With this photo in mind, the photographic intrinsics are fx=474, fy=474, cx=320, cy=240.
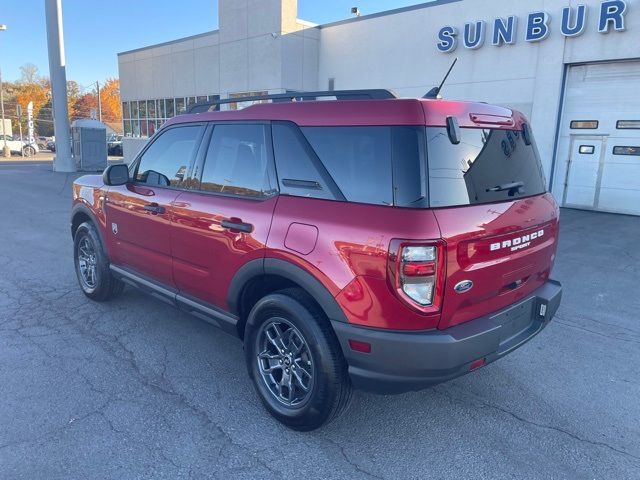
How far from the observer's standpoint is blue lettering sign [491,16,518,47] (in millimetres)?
13000

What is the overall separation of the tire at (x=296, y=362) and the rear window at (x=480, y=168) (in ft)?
3.20

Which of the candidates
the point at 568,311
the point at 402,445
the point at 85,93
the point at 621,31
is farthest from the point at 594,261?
the point at 85,93

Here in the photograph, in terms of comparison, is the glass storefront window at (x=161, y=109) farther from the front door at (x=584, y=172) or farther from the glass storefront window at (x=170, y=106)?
the front door at (x=584, y=172)

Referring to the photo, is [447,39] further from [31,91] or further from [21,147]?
[31,91]

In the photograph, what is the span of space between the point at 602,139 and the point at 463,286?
39.9 ft

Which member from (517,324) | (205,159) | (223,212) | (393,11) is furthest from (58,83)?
(517,324)

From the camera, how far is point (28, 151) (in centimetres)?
3684

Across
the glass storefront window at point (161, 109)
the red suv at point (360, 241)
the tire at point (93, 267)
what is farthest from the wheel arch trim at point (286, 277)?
the glass storefront window at point (161, 109)

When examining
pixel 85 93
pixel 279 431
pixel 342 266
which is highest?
pixel 85 93

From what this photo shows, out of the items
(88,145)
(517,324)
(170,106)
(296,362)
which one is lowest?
(296,362)

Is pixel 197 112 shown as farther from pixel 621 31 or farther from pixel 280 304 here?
pixel 621 31

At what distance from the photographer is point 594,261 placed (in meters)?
7.33

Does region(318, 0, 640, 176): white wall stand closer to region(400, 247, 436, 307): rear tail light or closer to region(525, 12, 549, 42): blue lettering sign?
region(525, 12, 549, 42): blue lettering sign

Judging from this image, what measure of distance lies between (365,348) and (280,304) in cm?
62
